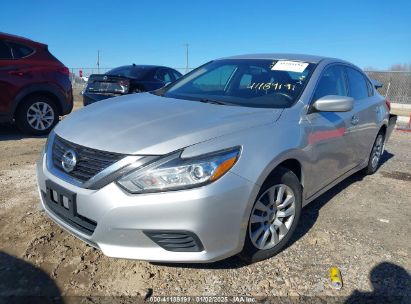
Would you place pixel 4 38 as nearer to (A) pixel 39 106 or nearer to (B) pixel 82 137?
(A) pixel 39 106

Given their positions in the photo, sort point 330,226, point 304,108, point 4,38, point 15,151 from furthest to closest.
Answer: point 4,38
point 15,151
point 330,226
point 304,108

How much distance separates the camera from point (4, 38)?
6.12 meters

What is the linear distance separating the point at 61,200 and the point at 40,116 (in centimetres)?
485

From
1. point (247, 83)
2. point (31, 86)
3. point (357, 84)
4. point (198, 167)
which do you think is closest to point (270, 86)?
point (247, 83)

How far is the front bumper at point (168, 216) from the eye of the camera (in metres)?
2.12

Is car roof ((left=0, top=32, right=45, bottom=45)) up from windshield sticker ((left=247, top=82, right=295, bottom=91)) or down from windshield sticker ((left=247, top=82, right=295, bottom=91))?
down

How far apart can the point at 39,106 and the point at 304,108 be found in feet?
17.3

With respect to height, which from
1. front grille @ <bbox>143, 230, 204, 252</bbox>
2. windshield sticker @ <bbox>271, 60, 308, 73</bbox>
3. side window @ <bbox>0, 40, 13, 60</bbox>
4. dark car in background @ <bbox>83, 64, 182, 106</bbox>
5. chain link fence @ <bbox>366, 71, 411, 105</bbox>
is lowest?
chain link fence @ <bbox>366, 71, 411, 105</bbox>

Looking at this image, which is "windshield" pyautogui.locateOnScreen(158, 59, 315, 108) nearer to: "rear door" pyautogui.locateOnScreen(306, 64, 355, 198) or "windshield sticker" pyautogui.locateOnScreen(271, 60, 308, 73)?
"windshield sticker" pyautogui.locateOnScreen(271, 60, 308, 73)

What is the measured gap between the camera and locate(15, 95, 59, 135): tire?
6.43 metres

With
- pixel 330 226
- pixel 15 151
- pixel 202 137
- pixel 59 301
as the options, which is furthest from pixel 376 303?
pixel 15 151

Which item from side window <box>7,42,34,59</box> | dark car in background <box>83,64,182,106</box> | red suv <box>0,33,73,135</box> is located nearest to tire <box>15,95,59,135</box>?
red suv <box>0,33,73,135</box>

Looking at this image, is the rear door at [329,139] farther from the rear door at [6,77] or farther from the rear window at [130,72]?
the rear window at [130,72]

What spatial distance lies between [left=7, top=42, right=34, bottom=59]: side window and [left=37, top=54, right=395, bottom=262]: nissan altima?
3862 millimetres
